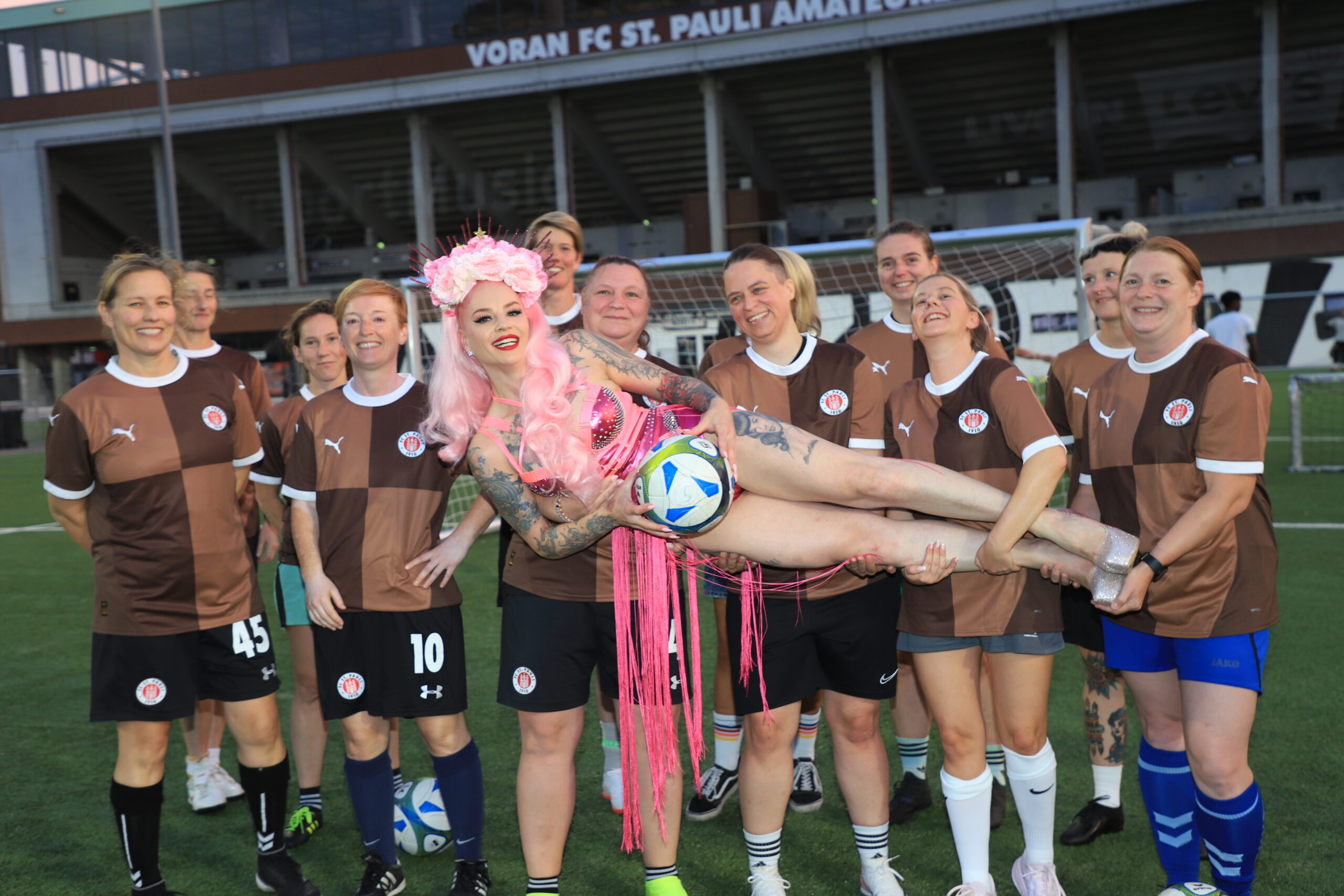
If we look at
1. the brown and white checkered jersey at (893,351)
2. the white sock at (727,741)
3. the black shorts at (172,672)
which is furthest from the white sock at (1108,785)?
the black shorts at (172,672)

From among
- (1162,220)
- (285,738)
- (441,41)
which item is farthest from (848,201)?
(285,738)

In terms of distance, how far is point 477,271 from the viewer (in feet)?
10.1

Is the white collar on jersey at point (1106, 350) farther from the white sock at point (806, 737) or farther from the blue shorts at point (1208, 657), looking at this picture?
the white sock at point (806, 737)

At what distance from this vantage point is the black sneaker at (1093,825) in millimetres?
3756

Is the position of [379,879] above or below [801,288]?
below

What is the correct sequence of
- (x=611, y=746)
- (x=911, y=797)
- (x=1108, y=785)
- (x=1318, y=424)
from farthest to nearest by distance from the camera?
(x=1318, y=424), (x=611, y=746), (x=911, y=797), (x=1108, y=785)

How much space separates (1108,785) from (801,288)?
2241 millimetres

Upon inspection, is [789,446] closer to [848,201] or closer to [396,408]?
[396,408]

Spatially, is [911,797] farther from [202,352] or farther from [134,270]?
[202,352]

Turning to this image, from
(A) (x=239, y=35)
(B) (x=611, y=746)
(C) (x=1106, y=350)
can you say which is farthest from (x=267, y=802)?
(A) (x=239, y=35)

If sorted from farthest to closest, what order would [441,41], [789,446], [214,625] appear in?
1. [441,41]
2. [214,625]
3. [789,446]

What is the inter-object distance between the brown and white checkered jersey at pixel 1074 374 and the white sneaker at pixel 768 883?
5.87ft

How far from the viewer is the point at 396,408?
11.8 feet

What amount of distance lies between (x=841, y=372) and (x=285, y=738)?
11.6 ft
